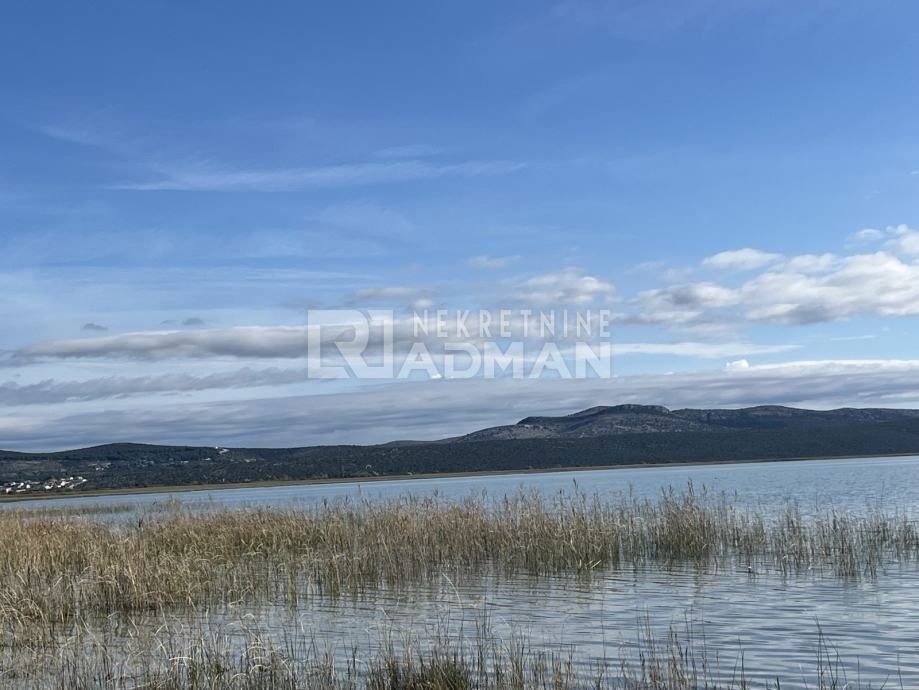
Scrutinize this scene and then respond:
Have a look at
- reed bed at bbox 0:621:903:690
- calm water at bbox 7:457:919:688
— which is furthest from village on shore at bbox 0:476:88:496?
reed bed at bbox 0:621:903:690

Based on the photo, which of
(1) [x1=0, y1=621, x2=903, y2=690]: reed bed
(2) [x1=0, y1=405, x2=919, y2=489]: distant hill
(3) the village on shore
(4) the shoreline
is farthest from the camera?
(2) [x1=0, y1=405, x2=919, y2=489]: distant hill

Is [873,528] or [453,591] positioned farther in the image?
[873,528]

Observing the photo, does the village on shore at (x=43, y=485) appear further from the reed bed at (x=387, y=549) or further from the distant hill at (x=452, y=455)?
the reed bed at (x=387, y=549)

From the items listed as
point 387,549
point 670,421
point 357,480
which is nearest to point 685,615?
point 387,549

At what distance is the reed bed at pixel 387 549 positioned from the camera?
14.3 m

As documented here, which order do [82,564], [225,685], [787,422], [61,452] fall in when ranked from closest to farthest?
[225,685]
[82,564]
[61,452]
[787,422]

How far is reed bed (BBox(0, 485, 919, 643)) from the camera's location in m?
14.3

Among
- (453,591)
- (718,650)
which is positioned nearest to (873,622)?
(718,650)

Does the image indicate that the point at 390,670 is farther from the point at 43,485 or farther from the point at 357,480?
the point at 43,485

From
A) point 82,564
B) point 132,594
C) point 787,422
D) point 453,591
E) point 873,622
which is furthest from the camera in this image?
point 787,422

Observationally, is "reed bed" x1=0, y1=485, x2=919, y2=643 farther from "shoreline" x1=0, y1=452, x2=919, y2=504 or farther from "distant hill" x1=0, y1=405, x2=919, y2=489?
"distant hill" x1=0, y1=405, x2=919, y2=489

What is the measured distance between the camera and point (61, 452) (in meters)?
138

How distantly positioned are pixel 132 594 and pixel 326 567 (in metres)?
3.63

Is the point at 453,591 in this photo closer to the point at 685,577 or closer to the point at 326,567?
the point at 326,567
